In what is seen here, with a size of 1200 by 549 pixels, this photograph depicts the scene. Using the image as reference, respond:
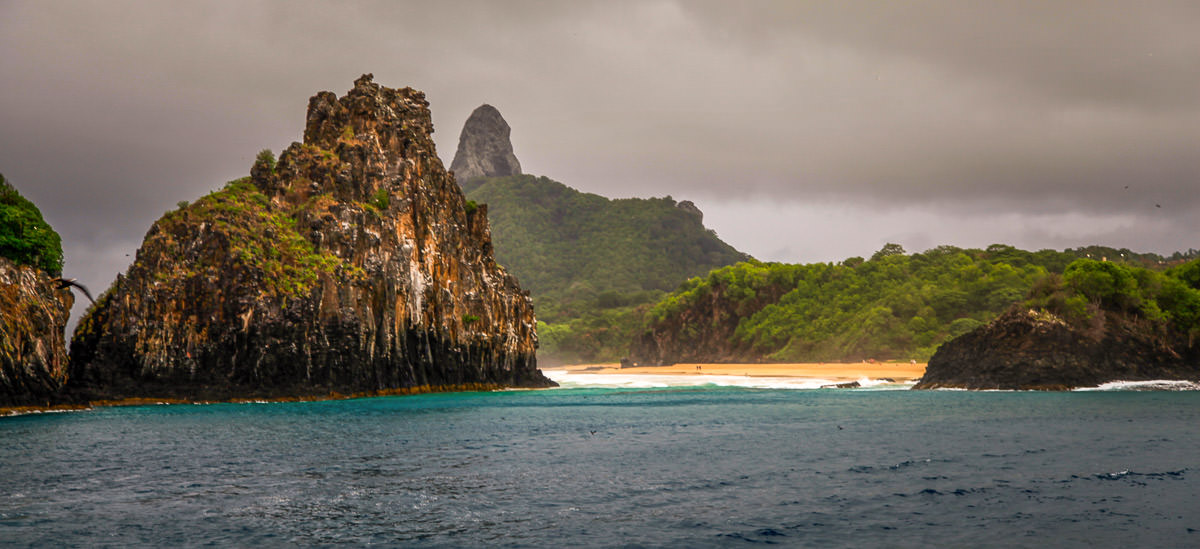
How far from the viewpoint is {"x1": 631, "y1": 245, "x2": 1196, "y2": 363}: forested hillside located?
14612 centimetres

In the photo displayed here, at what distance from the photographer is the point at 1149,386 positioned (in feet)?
260

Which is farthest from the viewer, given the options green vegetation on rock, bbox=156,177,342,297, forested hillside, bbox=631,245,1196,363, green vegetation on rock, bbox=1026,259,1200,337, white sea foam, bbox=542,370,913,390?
forested hillside, bbox=631,245,1196,363

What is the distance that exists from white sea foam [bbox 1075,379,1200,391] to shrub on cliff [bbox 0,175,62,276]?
93.2m

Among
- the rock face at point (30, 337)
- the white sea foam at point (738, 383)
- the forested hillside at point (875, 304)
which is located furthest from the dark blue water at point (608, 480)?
the forested hillside at point (875, 304)

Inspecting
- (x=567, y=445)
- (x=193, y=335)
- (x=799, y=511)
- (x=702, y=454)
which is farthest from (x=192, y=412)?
(x=799, y=511)

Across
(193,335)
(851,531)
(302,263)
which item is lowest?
(851,531)

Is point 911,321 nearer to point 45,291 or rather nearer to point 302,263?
point 302,263

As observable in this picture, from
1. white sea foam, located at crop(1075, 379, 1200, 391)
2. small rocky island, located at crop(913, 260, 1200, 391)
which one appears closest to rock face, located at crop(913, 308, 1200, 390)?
small rocky island, located at crop(913, 260, 1200, 391)

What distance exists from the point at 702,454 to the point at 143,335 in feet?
169

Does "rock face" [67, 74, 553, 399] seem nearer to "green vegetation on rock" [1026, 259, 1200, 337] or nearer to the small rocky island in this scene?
the small rocky island

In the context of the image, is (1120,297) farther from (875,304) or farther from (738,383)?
(875,304)

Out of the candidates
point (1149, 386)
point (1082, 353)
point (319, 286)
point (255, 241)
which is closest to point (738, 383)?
point (1082, 353)

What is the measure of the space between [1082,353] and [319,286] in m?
76.1

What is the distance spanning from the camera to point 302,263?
72.7m
